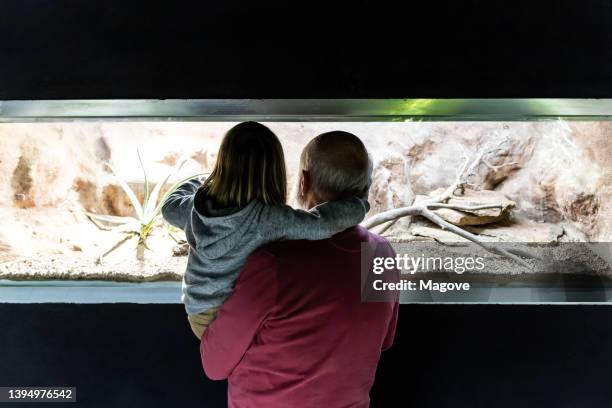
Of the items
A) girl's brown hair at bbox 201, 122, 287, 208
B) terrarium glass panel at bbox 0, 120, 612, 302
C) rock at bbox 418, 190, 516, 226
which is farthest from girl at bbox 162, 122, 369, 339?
rock at bbox 418, 190, 516, 226

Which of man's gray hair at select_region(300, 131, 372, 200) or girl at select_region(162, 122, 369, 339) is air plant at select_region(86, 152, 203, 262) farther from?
man's gray hair at select_region(300, 131, 372, 200)

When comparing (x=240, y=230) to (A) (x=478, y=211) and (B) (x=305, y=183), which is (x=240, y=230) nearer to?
(B) (x=305, y=183)

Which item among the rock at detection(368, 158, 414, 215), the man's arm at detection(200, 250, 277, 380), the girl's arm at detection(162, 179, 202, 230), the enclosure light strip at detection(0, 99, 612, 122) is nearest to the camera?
the man's arm at detection(200, 250, 277, 380)

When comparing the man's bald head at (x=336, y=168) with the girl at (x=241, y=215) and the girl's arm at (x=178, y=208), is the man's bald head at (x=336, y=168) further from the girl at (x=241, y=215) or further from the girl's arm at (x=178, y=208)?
the girl's arm at (x=178, y=208)

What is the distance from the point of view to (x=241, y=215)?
733 millimetres

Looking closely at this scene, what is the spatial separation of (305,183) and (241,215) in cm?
16

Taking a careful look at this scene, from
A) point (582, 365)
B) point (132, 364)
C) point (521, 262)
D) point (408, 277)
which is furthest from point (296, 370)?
point (582, 365)

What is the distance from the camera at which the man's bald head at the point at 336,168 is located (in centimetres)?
77

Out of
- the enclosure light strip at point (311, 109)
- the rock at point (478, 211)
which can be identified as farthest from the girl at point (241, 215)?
the rock at point (478, 211)

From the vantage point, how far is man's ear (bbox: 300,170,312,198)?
809mm

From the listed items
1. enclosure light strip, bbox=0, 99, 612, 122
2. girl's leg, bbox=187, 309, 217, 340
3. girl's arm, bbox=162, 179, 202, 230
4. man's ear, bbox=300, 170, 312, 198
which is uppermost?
enclosure light strip, bbox=0, 99, 612, 122
